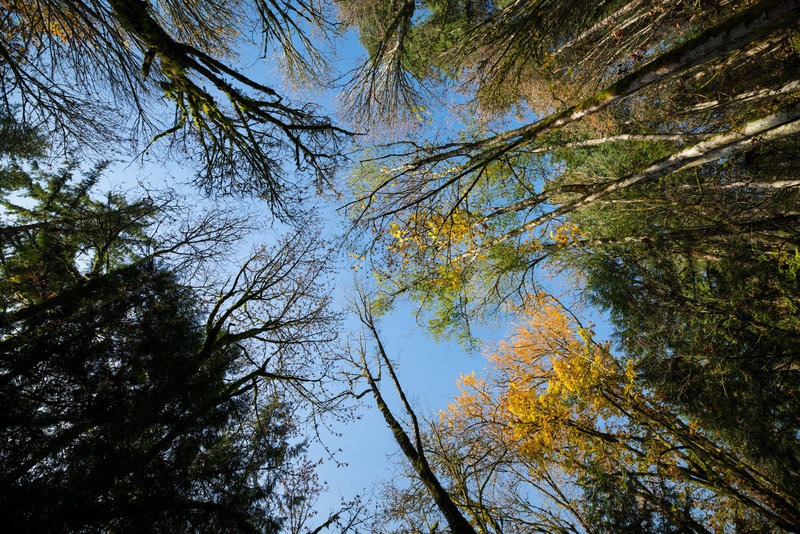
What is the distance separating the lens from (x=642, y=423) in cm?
521

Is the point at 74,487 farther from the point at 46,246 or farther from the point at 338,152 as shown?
the point at 338,152

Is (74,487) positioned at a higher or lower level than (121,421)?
lower

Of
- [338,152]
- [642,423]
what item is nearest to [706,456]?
[642,423]

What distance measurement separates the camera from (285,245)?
321 inches

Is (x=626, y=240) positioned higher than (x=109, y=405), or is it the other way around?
(x=626, y=240)

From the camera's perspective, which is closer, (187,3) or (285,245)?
(187,3)

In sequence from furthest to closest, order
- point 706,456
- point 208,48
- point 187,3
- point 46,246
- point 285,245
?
point 285,245 < point 208,48 < point 187,3 < point 46,246 < point 706,456

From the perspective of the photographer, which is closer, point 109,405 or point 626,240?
point 109,405

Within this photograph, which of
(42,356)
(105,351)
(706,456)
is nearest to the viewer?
(42,356)

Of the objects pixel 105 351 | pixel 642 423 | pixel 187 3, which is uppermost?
pixel 187 3

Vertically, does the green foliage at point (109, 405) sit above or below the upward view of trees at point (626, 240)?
below

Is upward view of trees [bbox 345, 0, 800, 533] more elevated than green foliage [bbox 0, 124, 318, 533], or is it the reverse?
upward view of trees [bbox 345, 0, 800, 533]

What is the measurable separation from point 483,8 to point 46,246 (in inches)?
379

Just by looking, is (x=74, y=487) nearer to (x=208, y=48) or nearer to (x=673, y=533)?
(x=208, y=48)
